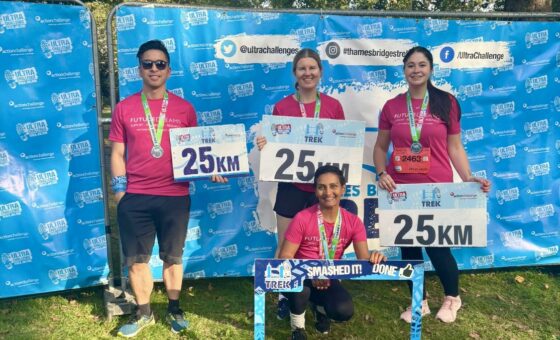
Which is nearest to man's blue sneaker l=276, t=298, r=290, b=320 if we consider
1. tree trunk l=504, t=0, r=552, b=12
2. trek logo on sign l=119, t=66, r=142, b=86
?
trek logo on sign l=119, t=66, r=142, b=86

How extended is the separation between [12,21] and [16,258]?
2.22 meters

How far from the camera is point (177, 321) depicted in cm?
394

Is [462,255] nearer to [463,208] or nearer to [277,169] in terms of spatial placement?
[463,208]

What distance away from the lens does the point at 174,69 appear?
448 cm

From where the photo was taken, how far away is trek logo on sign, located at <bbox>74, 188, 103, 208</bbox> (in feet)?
14.3

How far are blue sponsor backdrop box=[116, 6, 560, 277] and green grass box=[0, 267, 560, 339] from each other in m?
0.28

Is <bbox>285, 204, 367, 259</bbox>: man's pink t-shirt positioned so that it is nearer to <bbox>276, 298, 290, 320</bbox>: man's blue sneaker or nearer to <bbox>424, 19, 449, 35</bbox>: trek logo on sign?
<bbox>276, 298, 290, 320</bbox>: man's blue sneaker

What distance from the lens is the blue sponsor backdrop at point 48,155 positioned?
4.02 m

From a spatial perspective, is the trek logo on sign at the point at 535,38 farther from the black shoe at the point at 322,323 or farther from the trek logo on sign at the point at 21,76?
the trek logo on sign at the point at 21,76

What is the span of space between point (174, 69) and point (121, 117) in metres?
1.08

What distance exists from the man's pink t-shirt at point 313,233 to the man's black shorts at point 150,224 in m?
0.97

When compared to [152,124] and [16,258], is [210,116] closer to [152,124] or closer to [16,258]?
[152,124]

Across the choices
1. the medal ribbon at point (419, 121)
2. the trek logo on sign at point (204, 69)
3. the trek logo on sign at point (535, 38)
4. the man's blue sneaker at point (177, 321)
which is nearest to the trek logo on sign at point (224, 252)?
the man's blue sneaker at point (177, 321)

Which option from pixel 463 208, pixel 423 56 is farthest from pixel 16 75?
pixel 463 208
